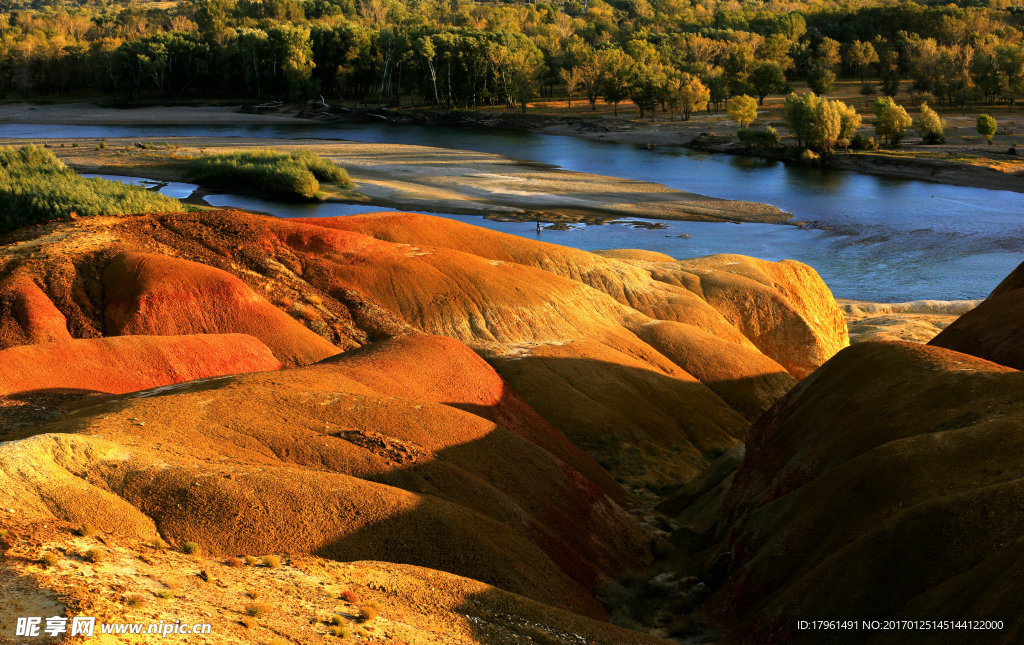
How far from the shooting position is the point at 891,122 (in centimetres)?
11275

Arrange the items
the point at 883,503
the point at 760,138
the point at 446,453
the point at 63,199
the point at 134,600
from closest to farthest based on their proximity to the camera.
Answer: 1. the point at 134,600
2. the point at 883,503
3. the point at 446,453
4. the point at 63,199
5. the point at 760,138

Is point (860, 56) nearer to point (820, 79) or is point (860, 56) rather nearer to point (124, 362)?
point (820, 79)

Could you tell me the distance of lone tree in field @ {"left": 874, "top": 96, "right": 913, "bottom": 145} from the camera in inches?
4424

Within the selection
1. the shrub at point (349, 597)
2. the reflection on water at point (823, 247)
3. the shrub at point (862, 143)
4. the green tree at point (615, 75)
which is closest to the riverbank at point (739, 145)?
the shrub at point (862, 143)

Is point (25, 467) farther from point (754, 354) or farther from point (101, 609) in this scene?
point (754, 354)

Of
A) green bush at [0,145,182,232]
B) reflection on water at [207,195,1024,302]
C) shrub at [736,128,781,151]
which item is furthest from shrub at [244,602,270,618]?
shrub at [736,128,781,151]

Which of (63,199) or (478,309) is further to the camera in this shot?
(63,199)

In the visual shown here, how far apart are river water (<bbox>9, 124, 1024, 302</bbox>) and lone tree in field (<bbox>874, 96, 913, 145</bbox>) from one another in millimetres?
10026

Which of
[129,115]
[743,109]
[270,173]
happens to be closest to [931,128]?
[743,109]

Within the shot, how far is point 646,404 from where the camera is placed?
130ft

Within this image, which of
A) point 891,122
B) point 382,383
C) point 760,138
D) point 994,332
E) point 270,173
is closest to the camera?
point 382,383

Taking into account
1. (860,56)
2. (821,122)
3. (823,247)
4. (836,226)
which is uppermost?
(860,56)

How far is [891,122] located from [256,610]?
11202cm

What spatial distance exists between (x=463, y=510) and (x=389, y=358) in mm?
11041
